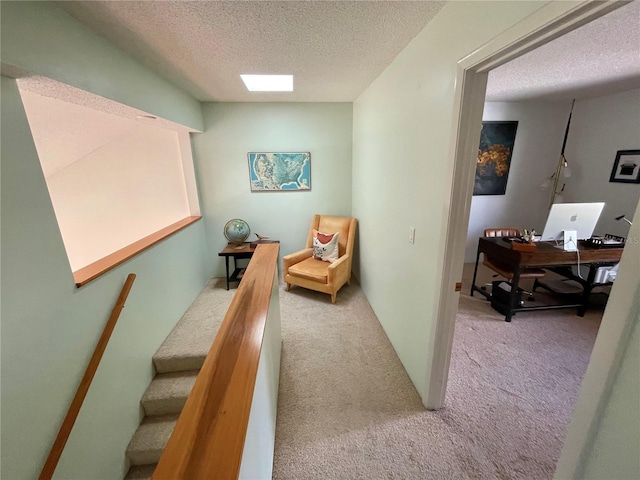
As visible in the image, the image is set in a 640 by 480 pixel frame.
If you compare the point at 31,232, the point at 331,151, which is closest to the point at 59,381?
the point at 31,232

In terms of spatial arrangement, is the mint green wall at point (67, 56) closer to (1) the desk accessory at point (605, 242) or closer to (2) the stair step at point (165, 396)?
(2) the stair step at point (165, 396)

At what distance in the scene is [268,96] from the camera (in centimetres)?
292

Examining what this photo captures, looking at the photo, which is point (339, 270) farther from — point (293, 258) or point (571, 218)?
point (571, 218)

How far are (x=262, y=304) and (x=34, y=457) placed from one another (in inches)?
45.8

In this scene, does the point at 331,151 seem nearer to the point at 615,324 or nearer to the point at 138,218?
the point at 138,218

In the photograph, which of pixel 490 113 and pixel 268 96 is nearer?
pixel 268 96

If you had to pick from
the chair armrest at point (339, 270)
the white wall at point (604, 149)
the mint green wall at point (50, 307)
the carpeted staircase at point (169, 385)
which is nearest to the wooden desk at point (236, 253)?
the carpeted staircase at point (169, 385)

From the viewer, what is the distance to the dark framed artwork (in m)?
3.51

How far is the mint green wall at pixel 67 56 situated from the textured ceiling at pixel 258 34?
0.26 feet

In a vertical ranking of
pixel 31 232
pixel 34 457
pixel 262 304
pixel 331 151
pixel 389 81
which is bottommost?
pixel 34 457

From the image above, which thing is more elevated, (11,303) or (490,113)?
(490,113)

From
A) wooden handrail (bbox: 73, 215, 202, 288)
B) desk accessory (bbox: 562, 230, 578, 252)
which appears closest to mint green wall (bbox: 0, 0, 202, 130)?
wooden handrail (bbox: 73, 215, 202, 288)

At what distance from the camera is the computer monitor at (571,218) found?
243 cm

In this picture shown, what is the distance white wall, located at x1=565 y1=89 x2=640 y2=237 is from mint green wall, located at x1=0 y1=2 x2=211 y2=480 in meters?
5.10
